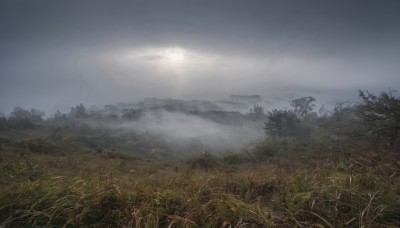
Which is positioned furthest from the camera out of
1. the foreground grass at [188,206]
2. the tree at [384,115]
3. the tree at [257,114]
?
the tree at [257,114]

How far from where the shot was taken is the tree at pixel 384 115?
15.8 meters

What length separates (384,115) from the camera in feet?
55.5

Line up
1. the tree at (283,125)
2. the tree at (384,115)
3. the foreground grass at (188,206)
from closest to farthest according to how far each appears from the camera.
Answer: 1. the foreground grass at (188,206)
2. the tree at (384,115)
3. the tree at (283,125)

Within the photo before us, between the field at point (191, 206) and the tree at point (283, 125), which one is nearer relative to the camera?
the field at point (191, 206)

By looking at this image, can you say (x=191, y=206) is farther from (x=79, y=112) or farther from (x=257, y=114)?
(x=79, y=112)

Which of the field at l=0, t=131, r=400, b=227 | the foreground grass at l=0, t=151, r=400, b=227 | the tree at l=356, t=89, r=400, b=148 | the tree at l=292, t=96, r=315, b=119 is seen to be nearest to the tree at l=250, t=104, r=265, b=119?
the tree at l=292, t=96, r=315, b=119

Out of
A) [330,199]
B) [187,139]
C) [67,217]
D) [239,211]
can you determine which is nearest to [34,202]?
[67,217]

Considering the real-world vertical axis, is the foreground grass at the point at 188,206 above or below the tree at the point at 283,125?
above

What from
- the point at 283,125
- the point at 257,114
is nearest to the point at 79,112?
the point at 257,114

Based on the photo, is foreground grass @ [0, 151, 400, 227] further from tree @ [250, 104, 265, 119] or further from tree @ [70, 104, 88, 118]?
tree @ [70, 104, 88, 118]

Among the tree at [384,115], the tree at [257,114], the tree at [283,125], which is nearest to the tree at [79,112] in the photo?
the tree at [257,114]

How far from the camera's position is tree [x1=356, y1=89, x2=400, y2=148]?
1582 cm

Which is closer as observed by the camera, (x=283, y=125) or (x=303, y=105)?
(x=283, y=125)

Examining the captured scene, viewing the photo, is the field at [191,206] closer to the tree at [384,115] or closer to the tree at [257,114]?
the tree at [384,115]
